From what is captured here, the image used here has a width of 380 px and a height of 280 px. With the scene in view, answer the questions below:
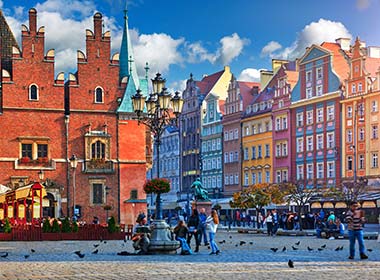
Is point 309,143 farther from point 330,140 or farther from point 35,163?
point 35,163

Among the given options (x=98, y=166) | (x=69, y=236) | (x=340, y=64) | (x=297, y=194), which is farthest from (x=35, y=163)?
(x=340, y=64)

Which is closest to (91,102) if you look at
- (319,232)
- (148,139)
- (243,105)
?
(148,139)

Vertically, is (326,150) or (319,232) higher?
(326,150)

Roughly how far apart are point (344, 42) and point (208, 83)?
2690cm

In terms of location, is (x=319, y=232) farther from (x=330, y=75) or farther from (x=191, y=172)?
(x=191, y=172)

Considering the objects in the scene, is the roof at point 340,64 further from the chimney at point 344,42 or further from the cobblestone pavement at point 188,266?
the cobblestone pavement at point 188,266

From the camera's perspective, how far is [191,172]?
96750 millimetres

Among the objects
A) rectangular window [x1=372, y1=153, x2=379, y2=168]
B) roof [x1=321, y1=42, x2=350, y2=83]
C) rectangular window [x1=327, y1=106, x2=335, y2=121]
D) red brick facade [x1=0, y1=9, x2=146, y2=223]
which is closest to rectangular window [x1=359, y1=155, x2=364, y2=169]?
rectangular window [x1=372, y1=153, x2=379, y2=168]

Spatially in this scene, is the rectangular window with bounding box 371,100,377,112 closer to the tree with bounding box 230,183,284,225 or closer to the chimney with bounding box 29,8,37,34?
the tree with bounding box 230,183,284,225

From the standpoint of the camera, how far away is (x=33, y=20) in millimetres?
55562

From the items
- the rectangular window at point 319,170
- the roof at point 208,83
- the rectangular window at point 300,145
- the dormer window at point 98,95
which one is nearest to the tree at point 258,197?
the rectangular window at point 319,170

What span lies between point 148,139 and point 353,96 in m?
17.2

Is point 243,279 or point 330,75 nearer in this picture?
point 243,279

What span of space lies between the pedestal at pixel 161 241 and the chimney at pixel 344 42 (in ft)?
172
